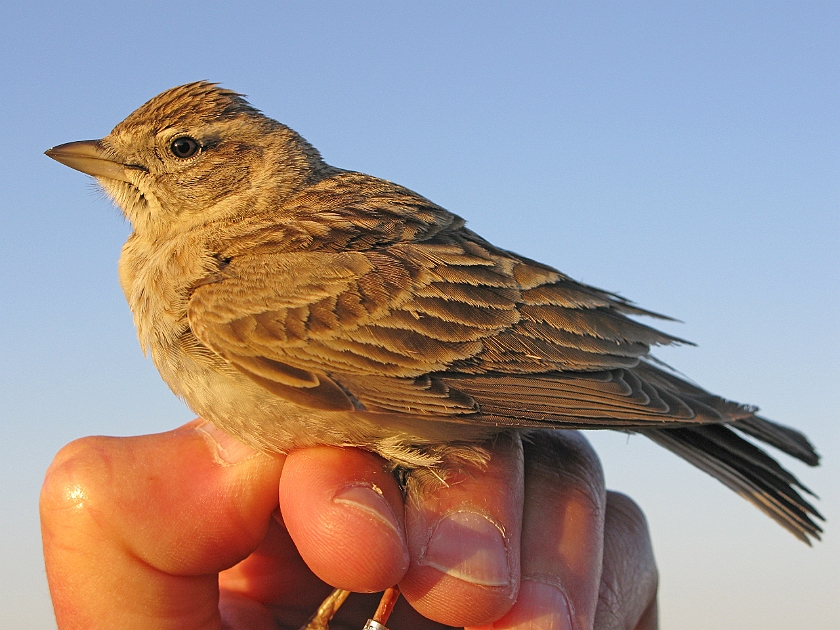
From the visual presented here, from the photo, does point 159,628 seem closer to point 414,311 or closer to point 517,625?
point 517,625

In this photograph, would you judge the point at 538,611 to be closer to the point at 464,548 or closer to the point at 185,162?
the point at 464,548

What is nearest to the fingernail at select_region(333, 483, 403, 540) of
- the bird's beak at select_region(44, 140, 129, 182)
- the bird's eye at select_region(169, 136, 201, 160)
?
the bird's eye at select_region(169, 136, 201, 160)

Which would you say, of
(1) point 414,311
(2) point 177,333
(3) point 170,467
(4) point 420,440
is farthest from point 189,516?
(1) point 414,311

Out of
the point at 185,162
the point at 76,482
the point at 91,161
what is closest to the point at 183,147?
the point at 185,162

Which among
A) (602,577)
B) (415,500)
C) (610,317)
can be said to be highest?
(610,317)

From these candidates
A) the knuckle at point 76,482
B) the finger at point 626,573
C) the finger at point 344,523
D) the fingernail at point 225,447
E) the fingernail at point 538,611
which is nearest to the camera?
the finger at point 344,523

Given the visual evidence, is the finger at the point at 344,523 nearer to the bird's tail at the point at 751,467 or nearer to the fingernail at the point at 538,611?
the fingernail at the point at 538,611

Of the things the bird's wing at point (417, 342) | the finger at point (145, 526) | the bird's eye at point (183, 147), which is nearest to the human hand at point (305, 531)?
the finger at point (145, 526)
